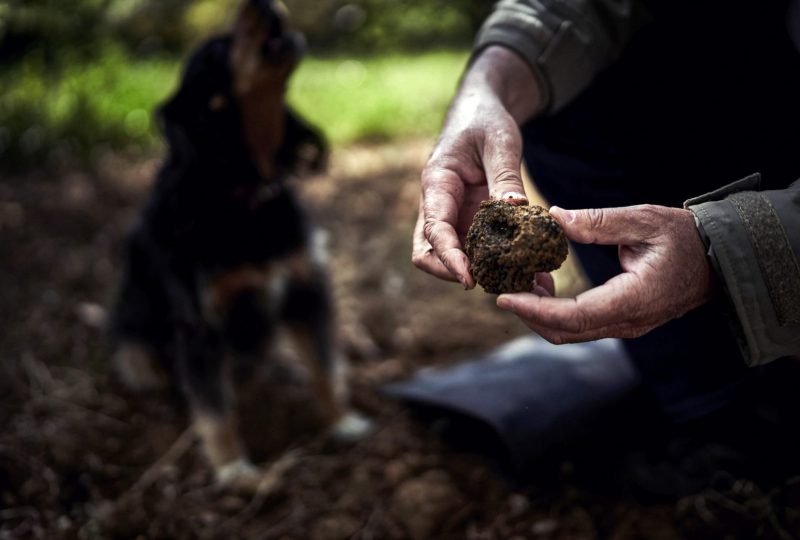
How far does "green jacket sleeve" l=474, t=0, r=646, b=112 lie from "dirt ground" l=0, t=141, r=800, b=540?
1234 millimetres

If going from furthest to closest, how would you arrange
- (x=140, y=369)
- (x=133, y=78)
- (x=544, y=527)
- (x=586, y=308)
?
(x=133, y=78)
(x=140, y=369)
(x=544, y=527)
(x=586, y=308)

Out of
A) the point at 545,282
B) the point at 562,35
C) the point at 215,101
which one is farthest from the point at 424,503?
the point at 215,101

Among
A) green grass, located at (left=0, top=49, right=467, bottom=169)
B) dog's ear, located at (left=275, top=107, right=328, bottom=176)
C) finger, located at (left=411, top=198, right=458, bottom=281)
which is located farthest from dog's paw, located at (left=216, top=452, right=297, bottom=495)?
green grass, located at (left=0, top=49, right=467, bottom=169)

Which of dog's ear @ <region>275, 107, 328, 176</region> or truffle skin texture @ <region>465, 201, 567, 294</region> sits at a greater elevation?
truffle skin texture @ <region>465, 201, 567, 294</region>

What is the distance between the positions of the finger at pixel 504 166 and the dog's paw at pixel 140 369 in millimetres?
2044

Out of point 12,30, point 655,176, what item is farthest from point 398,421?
point 12,30

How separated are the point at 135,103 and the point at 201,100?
4.12 metres

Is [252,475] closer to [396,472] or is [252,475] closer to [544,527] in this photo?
[396,472]

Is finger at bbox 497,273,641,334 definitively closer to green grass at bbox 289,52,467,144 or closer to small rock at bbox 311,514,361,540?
small rock at bbox 311,514,361,540

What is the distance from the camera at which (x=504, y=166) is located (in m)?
1.45

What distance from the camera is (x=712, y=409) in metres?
2.04

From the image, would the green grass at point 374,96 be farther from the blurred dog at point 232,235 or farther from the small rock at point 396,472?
the small rock at point 396,472

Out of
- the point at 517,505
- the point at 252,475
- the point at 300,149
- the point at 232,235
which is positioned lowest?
the point at 252,475

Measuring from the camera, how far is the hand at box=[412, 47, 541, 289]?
1.41 metres
